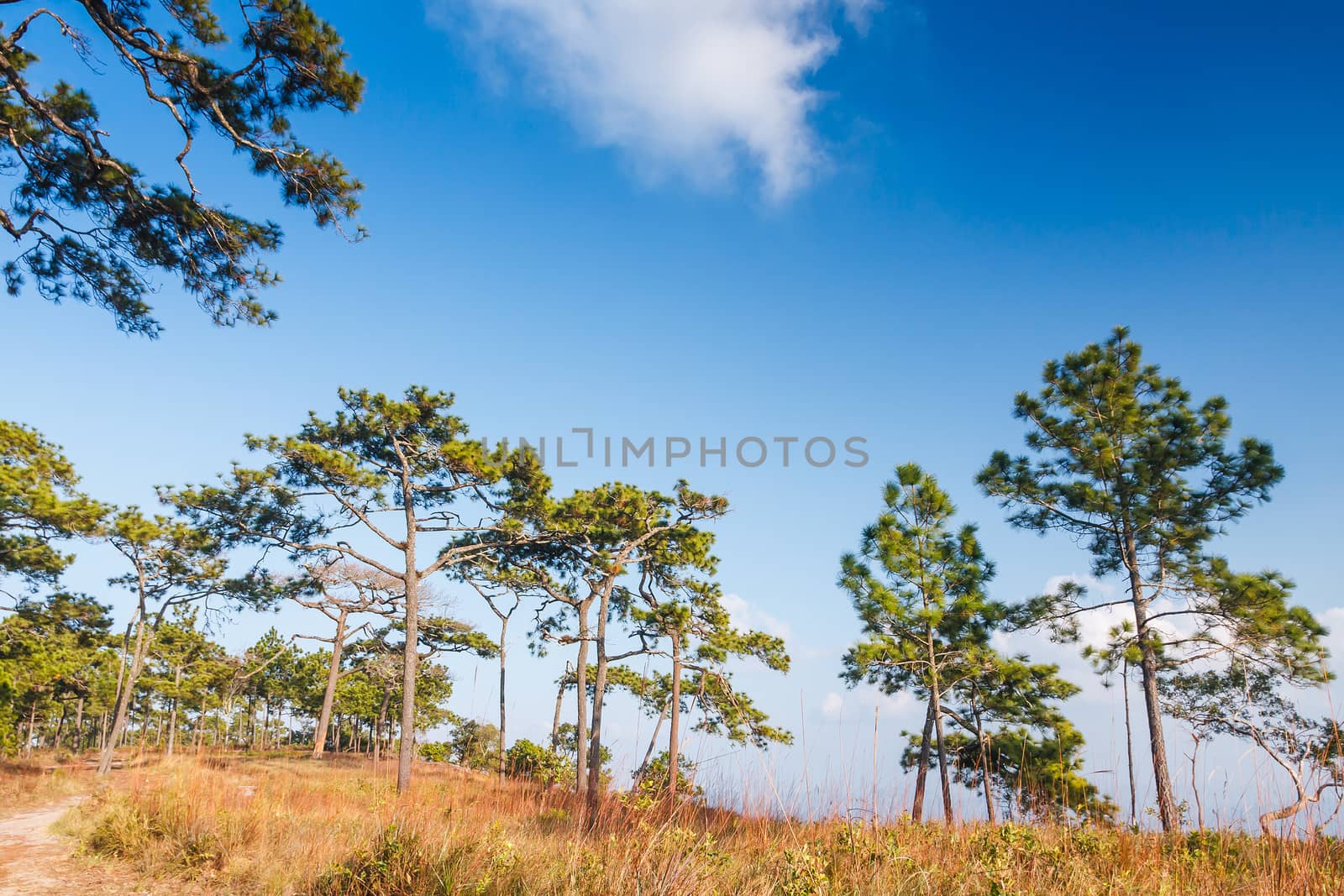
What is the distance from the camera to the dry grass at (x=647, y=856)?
13.3 ft

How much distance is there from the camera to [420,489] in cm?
1636

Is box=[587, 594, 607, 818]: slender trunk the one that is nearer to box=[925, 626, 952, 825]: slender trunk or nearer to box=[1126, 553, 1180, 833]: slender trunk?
box=[925, 626, 952, 825]: slender trunk

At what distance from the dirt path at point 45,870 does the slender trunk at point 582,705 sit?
1215 centimetres

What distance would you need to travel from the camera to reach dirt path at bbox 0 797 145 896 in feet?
17.3

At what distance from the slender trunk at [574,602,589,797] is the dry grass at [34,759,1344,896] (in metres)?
12.8

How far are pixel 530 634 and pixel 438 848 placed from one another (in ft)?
56.5

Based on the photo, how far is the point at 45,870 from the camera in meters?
5.94

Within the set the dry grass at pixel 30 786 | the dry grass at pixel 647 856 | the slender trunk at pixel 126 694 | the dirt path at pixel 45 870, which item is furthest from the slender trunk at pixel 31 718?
the dry grass at pixel 647 856

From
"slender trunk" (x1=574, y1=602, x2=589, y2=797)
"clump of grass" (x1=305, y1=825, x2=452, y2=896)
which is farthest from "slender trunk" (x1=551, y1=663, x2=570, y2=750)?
"clump of grass" (x1=305, y1=825, x2=452, y2=896)

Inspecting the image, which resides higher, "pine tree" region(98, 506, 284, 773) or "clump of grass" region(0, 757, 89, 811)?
"pine tree" region(98, 506, 284, 773)

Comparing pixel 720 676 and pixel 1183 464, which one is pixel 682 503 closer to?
pixel 720 676

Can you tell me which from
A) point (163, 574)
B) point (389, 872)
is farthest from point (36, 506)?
point (389, 872)

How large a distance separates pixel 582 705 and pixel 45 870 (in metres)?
14.2

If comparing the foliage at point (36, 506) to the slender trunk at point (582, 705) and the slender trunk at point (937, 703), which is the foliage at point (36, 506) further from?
the slender trunk at point (937, 703)
